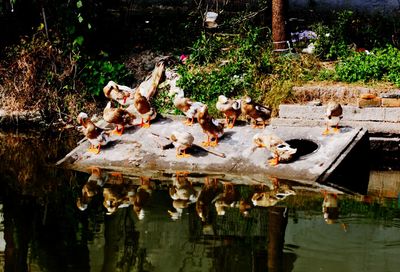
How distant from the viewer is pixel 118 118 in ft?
37.6

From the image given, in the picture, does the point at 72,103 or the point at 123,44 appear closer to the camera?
the point at 72,103

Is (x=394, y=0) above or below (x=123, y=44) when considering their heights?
above

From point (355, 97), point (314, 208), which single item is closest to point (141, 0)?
point (355, 97)

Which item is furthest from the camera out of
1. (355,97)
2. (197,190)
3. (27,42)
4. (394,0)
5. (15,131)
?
(394,0)

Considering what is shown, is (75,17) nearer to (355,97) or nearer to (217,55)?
(217,55)

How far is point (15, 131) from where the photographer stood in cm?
1423

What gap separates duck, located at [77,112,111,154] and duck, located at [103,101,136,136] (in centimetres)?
20

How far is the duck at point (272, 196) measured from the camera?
9.17 meters

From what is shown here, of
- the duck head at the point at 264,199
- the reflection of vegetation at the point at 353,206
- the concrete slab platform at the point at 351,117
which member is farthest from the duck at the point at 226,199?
the concrete slab platform at the point at 351,117

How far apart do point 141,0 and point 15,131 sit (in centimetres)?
507

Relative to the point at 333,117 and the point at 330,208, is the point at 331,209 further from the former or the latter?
the point at 333,117

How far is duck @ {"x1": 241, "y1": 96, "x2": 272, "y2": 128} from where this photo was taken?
36.0ft

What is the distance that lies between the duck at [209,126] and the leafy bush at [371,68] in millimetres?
3241

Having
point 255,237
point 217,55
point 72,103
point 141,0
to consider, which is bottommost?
point 255,237
